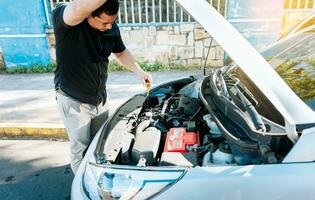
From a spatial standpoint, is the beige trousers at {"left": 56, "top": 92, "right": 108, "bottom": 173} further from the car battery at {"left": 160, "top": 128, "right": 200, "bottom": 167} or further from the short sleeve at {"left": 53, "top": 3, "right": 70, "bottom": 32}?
the car battery at {"left": 160, "top": 128, "right": 200, "bottom": 167}

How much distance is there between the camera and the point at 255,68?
5.39 ft

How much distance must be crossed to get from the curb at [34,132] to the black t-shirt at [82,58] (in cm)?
163

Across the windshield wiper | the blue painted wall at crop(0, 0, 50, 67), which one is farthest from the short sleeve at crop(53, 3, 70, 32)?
the blue painted wall at crop(0, 0, 50, 67)

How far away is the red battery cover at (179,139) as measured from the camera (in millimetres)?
2006

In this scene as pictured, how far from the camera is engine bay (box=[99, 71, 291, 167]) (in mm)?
1747

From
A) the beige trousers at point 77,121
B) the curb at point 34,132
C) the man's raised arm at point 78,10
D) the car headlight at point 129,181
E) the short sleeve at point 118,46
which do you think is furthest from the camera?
the curb at point 34,132

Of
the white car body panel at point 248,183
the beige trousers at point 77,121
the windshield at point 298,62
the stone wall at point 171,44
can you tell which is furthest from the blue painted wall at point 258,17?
the white car body panel at point 248,183

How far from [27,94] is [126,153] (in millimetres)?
4086

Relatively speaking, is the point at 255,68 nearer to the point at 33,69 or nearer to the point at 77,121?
the point at 77,121

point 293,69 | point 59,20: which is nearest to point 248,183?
point 293,69

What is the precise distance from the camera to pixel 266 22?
614 cm

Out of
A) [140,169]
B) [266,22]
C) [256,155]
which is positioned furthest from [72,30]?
[266,22]

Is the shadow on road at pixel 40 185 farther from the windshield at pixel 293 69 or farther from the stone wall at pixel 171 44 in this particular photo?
the stone wall at pixel 171 44

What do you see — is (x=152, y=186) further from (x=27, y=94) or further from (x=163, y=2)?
(x=163, y=2)
